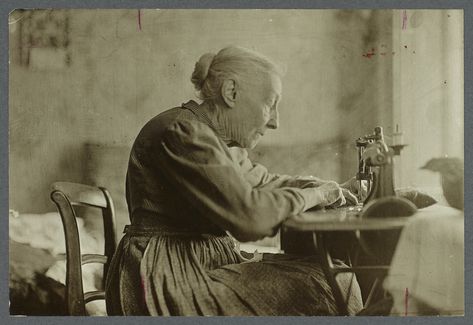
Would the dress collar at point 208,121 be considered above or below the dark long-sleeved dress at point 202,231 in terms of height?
above

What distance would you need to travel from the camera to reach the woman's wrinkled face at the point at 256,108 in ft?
8.38

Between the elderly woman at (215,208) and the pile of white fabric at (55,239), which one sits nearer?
the elderly woman at (215,208)

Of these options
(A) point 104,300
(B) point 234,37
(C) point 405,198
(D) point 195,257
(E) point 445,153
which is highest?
(B) point 234,37

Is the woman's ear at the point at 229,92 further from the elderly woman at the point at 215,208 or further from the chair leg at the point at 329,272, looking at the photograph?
the chair leg at the point at 329,272

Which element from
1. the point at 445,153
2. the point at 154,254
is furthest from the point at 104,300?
the point at 445,153

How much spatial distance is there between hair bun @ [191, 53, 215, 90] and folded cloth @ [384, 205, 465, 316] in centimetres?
102

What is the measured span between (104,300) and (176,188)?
22.8 inches

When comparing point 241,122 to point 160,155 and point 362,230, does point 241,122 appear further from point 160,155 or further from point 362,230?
point 362,230

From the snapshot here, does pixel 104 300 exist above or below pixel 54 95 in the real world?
below

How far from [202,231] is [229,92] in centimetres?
56

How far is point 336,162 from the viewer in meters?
2.62

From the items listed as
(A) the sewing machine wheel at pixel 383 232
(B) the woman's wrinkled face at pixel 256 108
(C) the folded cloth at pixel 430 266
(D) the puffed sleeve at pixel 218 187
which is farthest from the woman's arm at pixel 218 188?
(C) the folded cloth at pixel 430 266

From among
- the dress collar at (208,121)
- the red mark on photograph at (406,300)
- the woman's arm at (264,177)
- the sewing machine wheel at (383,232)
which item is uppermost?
the dress collar at (208,121)

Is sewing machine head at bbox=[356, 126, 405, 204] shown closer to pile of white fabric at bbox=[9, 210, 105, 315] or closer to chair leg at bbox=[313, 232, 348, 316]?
chair leg at bbox=[313, 232, 348, 316]
